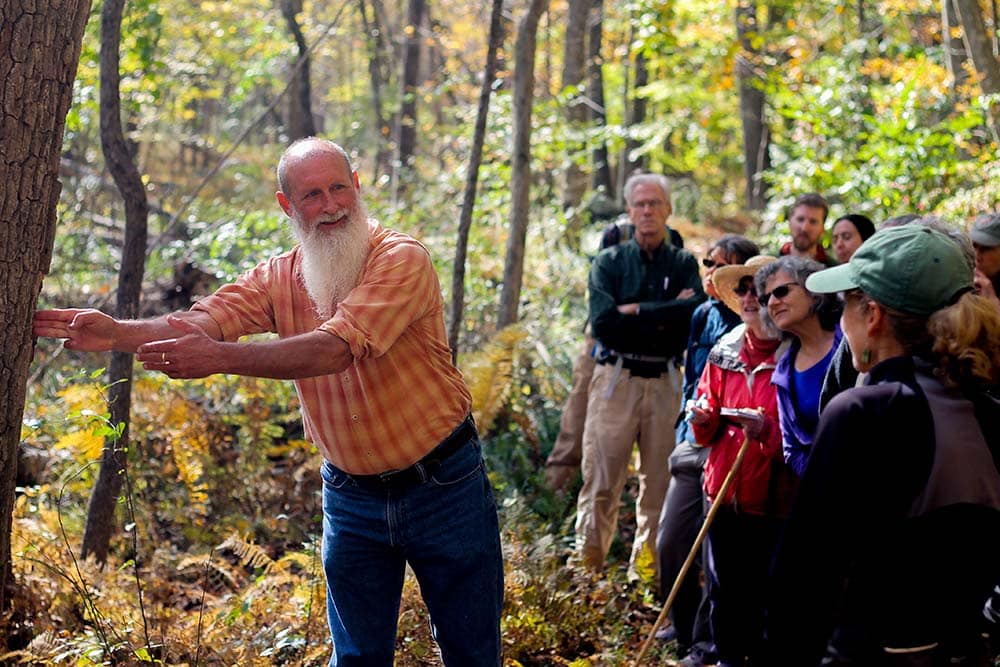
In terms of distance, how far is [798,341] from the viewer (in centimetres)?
478

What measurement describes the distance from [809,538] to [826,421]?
296 millimetres

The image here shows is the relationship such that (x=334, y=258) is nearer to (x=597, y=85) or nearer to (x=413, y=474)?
(x=413, y=474)

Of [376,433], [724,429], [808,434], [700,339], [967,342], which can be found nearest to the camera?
[967,342]

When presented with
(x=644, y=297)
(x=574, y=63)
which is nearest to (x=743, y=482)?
(x=644, y=297)

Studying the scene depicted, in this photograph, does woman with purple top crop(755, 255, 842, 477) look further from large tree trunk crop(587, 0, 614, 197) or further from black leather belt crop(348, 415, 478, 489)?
large tree trunk crop(587, 0, 614, 197)

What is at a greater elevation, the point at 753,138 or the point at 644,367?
the point at 753,138

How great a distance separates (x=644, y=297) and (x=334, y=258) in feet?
12.1

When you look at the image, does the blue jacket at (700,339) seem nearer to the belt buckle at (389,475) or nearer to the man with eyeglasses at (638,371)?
the man with eyeglasses at (638,371)

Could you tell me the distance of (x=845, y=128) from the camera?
12.6 metres

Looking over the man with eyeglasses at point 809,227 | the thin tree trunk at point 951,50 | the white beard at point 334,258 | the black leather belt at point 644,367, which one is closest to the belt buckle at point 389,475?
the white beard at point 334,258

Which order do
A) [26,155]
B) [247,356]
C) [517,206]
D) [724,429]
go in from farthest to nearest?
[517,206] → [724,429] → [26,155] → [247,356]

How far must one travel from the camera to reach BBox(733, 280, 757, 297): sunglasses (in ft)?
17.4

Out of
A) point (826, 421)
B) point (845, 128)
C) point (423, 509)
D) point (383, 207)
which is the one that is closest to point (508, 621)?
point (423, 509)

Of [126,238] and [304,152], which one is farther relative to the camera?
[126,238]
